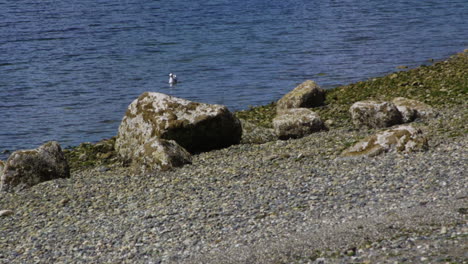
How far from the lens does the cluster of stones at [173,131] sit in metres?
16.4

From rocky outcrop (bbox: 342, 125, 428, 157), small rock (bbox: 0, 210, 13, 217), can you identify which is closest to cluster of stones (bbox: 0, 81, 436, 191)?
small rock (bbox: 0, 210, 13, 217)

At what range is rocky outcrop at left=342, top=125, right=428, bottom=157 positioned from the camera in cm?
1434

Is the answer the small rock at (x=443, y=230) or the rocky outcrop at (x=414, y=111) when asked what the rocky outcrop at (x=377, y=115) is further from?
the small rock at (x=443, y=230)

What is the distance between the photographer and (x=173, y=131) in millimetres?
17984

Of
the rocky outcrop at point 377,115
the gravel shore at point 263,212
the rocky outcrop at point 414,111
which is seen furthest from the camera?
the rocky outcrop at point 414,111

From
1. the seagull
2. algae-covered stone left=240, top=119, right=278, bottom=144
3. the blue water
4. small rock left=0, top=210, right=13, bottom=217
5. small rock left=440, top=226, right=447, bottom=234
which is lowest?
the blue water

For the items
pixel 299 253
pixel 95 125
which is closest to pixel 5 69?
pixel 95 125

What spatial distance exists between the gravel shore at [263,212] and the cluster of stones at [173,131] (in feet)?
1.73

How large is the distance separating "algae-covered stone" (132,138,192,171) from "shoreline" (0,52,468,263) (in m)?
0.24

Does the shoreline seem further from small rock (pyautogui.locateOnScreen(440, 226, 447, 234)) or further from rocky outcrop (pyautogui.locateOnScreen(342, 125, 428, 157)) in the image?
rocky outcrop (pyautogui.locateOnScreen(342, 125, 428, 157))

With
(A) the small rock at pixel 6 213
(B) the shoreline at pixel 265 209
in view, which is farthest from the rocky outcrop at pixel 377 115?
(A) the small rock at pixel 6 213

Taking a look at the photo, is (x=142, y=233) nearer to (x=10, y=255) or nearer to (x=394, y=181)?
(x=10, y=255)

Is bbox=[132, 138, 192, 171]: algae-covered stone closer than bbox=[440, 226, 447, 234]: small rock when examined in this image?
No

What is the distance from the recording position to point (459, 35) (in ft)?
137
